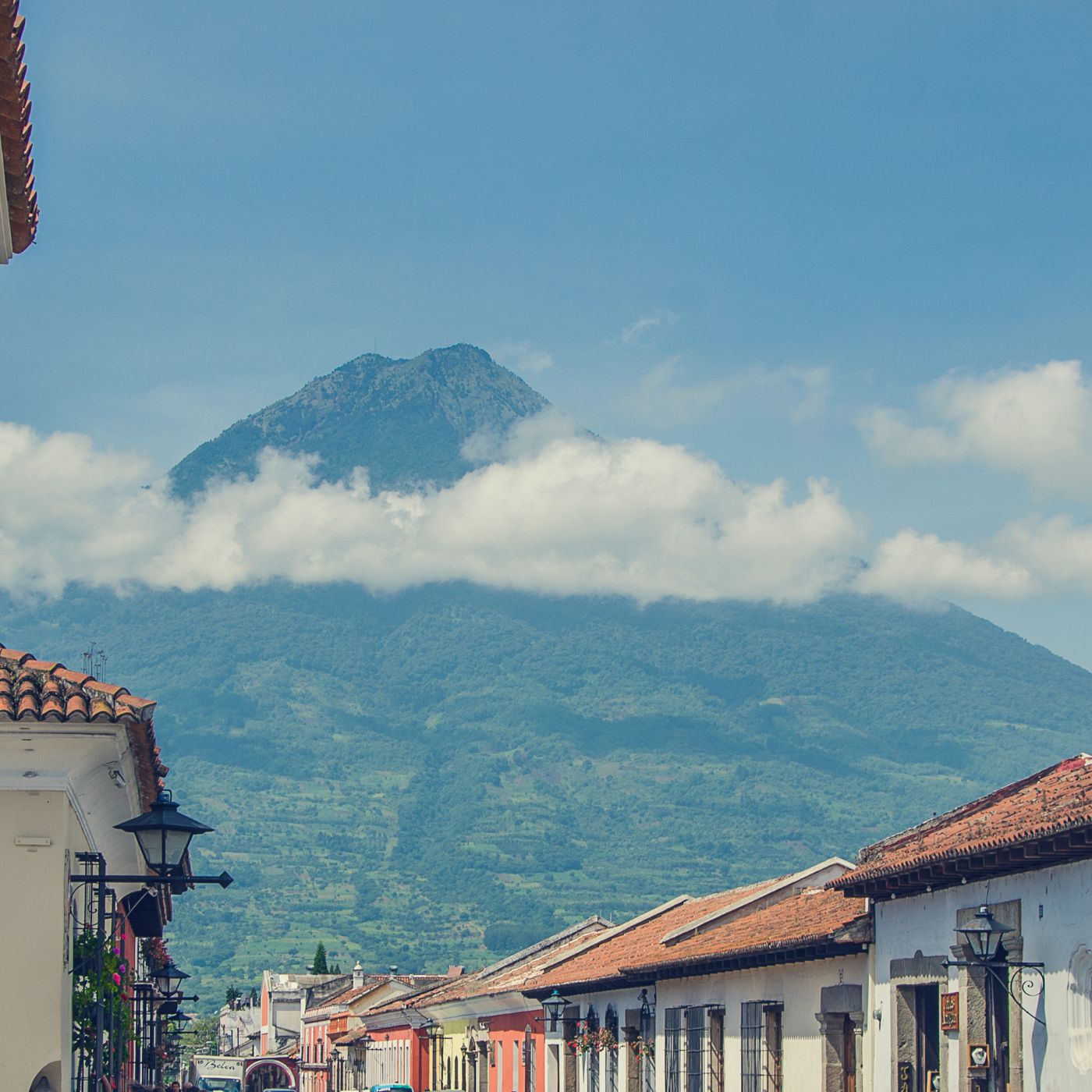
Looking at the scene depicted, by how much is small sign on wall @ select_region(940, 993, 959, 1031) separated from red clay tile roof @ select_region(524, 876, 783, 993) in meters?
12.0

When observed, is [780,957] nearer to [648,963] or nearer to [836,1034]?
[836,1034]

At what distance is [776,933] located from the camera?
80.5ft

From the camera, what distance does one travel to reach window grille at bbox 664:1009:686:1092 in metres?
28.5

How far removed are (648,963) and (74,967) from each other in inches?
595

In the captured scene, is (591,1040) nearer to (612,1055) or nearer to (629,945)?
(612,1055)

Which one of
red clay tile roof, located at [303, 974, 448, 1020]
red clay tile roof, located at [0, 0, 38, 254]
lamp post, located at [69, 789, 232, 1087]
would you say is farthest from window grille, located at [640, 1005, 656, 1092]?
red clay tile roof, located at [303, 974, 448, 1020]

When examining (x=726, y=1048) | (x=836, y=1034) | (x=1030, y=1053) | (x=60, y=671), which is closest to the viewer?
(x=60, y=671)

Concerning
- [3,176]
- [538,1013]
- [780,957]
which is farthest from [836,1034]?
[538,1013]

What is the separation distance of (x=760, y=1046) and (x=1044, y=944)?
9.17 m

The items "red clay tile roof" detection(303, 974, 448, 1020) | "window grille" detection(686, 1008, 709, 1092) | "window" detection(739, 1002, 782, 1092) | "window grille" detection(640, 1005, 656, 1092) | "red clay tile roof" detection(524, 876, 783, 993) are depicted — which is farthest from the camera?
"red clay tile roof" detection(303, 974, 448, 1020)

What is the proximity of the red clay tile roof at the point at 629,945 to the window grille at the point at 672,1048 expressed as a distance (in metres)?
1.31

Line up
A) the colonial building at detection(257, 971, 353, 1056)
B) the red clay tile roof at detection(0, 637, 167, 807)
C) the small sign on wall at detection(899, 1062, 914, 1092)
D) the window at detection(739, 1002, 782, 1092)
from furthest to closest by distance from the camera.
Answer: the colonial building at detection(257, 971, 353, 1056), the window at detection(739, 1002, 782, 1092), the small sign on wall at detection(899, 1062, 914, 1092), the red clay tile roof at detection(0, 637, 167, 807)

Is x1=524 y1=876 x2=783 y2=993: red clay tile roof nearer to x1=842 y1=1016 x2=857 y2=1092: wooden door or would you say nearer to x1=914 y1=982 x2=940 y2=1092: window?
x1=842 y1=1016 x2=857 y2=1092: wooden door

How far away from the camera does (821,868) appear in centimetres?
3170
